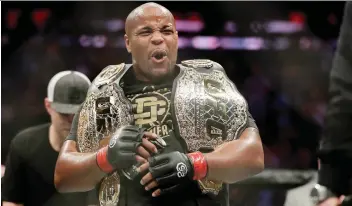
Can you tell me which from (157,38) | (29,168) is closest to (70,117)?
(29,168)

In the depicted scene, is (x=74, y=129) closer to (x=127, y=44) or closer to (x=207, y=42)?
(x=127, y=44)

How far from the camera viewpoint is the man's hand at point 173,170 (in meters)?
1.05

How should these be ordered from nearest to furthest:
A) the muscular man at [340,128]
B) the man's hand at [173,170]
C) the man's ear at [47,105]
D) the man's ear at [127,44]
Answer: the muscular man at [340,128] → the man's hand at [173,170] → the man's ear at [127,44] → the man's ear at [47,105]

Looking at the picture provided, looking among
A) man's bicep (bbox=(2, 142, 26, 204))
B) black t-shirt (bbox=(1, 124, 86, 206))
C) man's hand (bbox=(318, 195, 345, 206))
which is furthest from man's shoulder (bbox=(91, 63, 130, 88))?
man's hand (bbox=(318, 195, 345, 206))

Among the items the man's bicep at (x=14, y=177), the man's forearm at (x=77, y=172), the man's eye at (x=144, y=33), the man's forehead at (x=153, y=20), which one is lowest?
the man's bicep at (x=14, y=177)

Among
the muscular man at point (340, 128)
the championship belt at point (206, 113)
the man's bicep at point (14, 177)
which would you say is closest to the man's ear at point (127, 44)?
the championship belt at point (206, 113)

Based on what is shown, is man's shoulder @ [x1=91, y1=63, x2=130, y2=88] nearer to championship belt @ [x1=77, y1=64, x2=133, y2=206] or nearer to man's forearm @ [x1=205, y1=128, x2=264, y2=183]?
championship belt @ [x1=77, y1=64, x2=133, y2=206]

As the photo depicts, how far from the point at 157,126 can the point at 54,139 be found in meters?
0.32

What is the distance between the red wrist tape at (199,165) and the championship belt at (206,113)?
2cm

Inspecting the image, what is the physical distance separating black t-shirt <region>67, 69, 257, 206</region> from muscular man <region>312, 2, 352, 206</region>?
1.38 feet

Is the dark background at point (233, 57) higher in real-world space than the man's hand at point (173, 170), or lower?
higher

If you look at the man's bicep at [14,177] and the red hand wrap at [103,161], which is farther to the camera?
the man's bicep at [14,177]

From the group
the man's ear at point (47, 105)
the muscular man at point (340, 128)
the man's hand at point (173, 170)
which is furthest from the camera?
the man's ear at point (47, 105)

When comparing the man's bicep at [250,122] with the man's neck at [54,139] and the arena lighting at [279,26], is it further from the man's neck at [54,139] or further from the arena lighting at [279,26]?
the man's neck at [54,139]
